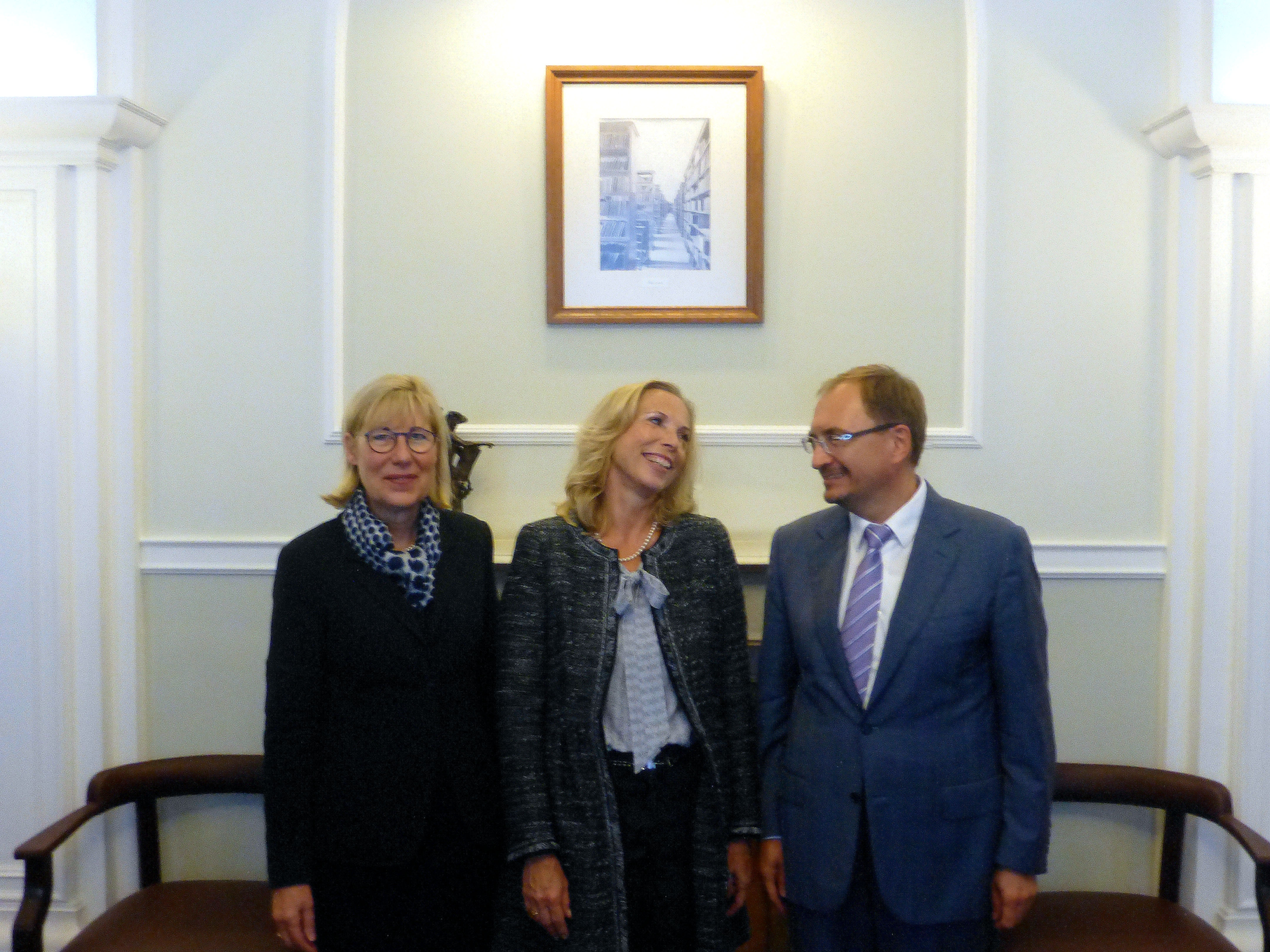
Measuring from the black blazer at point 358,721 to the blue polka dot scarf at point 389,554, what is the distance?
0.06ft

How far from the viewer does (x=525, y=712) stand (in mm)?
2102

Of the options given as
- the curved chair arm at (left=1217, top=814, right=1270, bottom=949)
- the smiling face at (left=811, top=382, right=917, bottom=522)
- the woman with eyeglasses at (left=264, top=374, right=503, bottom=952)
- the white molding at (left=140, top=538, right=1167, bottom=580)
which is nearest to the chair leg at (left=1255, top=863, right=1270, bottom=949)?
the curved chair arm at (left=1217, top=814, right=1270, bottom=949)

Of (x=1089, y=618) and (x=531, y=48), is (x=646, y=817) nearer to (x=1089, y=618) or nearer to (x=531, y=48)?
(x=1089, y=618)

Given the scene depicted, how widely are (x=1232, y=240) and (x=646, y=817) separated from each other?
212cm

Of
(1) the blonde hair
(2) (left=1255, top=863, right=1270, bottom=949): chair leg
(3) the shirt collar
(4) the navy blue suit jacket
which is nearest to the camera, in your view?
(4) the navy blue suit jacket

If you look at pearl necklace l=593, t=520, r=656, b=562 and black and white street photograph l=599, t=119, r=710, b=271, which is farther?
black and white street photograph l=599, t=119, r=710, b=271

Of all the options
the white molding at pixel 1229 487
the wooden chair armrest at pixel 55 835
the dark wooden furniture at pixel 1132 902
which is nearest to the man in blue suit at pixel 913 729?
the dark wooden furniture at pixel 1132 902

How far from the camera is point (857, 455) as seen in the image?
80.0 inches

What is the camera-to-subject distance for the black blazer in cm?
201

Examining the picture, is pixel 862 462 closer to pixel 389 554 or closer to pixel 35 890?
pixel 389 554

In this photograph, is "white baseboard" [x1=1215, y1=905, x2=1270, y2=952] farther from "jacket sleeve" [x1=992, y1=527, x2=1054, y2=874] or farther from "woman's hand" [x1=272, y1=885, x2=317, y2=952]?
"woman's hand" [x1=272, y1=885, x2=317, y2=952]

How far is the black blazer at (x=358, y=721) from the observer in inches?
79.2

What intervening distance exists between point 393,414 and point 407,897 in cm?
92

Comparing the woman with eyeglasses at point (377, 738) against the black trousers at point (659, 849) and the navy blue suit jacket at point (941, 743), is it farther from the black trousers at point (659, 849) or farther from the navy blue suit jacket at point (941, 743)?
the navy blue suit jacket at point (941, 743)
